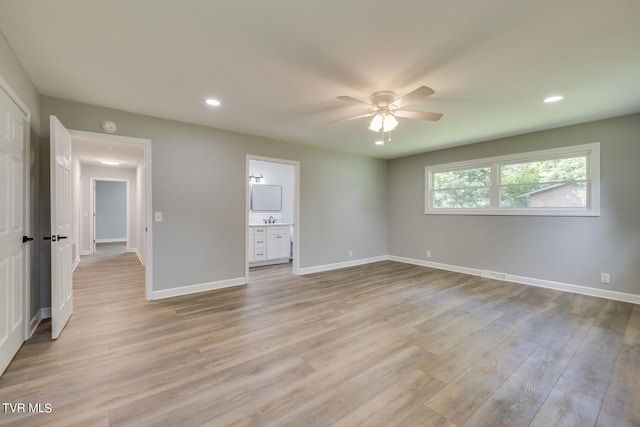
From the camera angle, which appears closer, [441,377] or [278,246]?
[441,377]

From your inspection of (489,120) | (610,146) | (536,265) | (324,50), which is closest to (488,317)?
(536,265)

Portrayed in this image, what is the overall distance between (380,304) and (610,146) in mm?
3797

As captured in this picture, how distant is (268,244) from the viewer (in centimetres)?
607

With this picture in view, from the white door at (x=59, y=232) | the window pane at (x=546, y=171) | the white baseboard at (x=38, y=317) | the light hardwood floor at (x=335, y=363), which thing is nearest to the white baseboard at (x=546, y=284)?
the light hardwood floor at (x=335, y=363)

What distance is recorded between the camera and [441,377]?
2.04m

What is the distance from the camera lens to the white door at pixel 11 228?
2.02 m

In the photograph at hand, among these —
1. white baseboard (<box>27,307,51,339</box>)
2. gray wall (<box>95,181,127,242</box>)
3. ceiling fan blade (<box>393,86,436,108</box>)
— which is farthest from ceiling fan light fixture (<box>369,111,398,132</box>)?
gray wall (<box>95,181,127,242</box>)

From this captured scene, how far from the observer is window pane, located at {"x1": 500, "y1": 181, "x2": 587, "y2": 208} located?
409 cm

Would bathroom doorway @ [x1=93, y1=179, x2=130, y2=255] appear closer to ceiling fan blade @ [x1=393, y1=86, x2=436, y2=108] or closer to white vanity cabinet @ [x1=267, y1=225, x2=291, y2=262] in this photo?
Answer: white vanity cabinet @ [x1=267, y1=225, x2=291, y2=262]

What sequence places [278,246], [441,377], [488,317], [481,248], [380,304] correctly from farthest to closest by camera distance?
[278,246] → [481,248] → [380,304] → [488,317] → [441,377]

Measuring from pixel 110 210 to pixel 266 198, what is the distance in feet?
23.4

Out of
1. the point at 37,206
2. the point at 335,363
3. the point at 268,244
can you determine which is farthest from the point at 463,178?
the point at 37,206

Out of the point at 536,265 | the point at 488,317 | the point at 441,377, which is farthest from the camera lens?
the point at 536,265

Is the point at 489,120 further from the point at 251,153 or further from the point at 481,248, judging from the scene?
the point at 251,153
